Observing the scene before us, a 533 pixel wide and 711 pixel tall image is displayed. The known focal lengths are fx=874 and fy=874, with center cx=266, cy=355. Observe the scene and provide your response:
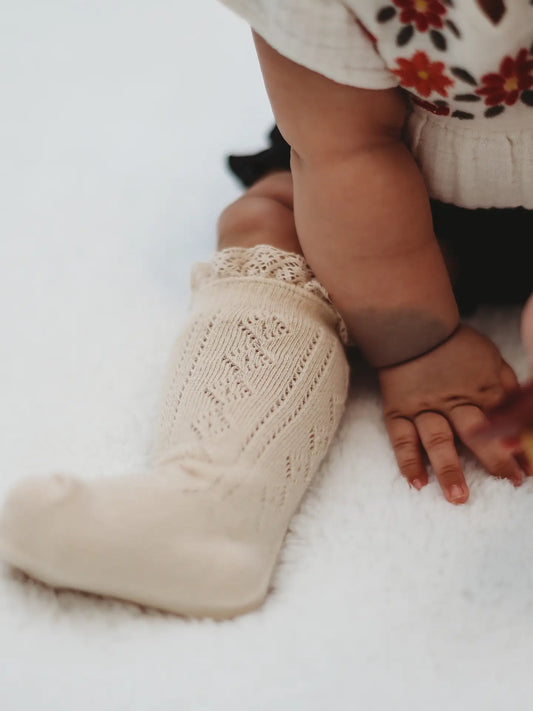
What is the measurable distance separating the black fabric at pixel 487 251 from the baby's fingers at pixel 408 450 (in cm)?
13

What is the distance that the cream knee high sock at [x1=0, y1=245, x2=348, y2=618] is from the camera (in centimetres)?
42

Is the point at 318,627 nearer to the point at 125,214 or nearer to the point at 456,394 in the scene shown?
the point at 456,394

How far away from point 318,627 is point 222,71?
698 millimetres

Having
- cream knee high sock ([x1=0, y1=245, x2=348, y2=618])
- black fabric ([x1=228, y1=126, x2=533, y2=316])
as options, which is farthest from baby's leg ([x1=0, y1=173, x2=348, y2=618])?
black fabric ([x1=228, y1=126, x2=533, y2=316])

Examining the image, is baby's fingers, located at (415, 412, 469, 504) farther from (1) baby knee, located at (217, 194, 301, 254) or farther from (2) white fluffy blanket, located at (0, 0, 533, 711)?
(1) baby knee, located at (217, 194, 301, 254)

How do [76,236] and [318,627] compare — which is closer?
[318,627]

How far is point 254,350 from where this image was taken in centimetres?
52

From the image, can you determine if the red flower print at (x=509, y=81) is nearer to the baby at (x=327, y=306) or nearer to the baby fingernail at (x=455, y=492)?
the baby at (x=327, y=306)

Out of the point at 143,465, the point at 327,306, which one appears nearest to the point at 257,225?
A: the point at 327,306

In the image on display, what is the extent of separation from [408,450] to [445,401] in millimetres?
45

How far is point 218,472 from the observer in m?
0.46

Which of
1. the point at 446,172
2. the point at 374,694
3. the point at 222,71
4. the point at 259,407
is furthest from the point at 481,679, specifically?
the point at 222,71

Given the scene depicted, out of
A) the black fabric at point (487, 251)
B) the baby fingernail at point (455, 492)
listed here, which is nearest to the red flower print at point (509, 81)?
the black fabric at point (487, 251)

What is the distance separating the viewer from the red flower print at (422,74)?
18.7 inches
